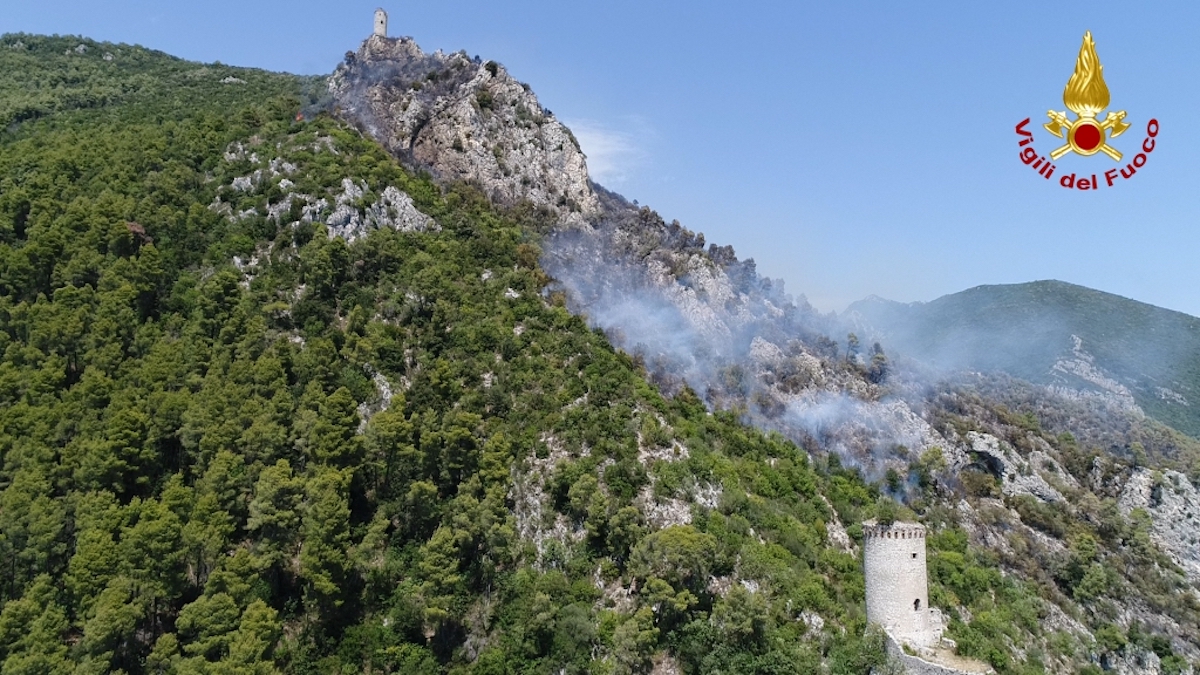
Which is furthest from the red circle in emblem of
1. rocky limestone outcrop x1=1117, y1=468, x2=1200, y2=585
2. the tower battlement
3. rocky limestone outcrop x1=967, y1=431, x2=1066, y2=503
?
rocky limestone outcrop x1=1117, y1=468, x2=1200, y2=585

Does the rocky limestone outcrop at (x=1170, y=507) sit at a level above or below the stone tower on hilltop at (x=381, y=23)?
below

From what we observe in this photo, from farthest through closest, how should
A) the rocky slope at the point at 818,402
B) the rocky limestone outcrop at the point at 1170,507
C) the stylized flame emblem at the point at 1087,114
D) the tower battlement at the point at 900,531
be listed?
the rocky limestone outcrop at the point at 1170,507, the rocky slope at the point at 818,402, the tower battlement at the point at 900,531, the stylized flame emblem at the point at 1087,114

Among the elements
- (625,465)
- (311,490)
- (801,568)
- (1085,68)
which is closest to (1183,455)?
(801,568)

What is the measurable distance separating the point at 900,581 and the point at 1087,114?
74.8 ft

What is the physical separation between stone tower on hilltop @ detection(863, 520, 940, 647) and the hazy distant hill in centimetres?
8375

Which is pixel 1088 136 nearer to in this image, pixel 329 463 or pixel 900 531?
pixel 900 531

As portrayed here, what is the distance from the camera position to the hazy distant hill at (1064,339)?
131m

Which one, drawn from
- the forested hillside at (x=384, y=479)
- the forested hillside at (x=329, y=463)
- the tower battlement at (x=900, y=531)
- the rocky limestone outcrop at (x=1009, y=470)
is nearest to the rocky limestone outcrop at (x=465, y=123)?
the forested hillside at (x=384, y=479)

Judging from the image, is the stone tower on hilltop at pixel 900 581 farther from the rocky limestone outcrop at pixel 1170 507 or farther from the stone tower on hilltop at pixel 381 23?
the stone tower on hilltop at pixel 381 23

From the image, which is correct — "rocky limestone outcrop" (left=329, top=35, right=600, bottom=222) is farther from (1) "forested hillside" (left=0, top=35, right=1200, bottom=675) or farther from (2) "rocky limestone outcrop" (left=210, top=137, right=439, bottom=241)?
(2) "rocky limestone outcrop" (left=210, top=137, right=439, bottom=241)

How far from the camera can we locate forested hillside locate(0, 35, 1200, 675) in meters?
43.8

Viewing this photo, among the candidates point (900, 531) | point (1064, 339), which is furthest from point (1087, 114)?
point (1064, 339)

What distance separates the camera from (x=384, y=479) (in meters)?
53.2

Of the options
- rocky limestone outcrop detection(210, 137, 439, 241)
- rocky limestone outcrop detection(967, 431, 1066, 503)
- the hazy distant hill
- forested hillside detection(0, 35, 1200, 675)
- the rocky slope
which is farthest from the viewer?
the hazy distant hill
